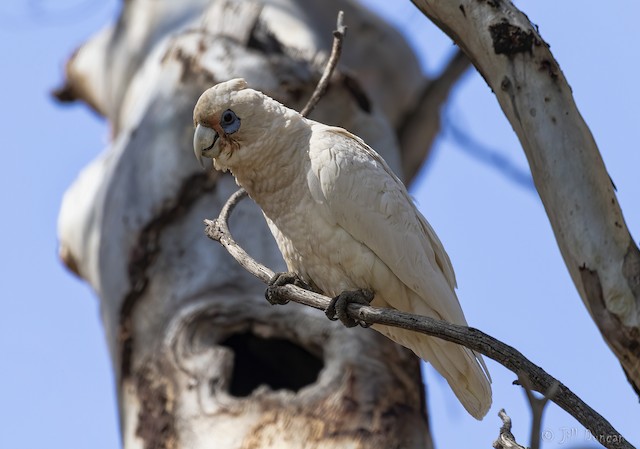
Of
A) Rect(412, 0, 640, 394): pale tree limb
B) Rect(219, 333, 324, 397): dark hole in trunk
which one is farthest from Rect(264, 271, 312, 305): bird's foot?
Rect(219, 333, 324, 397): dark hole in trunk

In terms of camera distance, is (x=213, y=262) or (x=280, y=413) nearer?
(x=280, y=413)

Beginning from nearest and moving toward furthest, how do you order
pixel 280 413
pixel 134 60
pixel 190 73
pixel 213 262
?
1. pixel 280 413
2. pixel 213 262
3. pixel 190 73
4. pixel 134 60

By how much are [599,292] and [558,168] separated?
328 millimetres

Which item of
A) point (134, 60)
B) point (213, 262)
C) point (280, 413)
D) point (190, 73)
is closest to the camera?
point (280, 413)

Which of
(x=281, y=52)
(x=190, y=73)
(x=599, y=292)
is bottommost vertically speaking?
(x=599, y=292)

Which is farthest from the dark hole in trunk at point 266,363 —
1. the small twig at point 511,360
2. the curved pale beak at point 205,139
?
the small twig at point 511,360

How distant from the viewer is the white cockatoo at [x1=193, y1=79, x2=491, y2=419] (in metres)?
2.79

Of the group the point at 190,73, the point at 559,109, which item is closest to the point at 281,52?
the point at 190,73

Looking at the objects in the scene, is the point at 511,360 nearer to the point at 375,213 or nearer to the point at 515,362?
the point at 515,362

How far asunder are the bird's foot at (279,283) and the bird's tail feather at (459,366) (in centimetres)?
27

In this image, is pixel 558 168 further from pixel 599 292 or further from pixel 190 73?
pixel 190 73

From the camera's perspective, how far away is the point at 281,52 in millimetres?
4930

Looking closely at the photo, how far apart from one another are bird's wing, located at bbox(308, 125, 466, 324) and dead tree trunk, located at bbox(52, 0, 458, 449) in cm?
104

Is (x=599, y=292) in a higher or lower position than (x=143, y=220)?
lower
